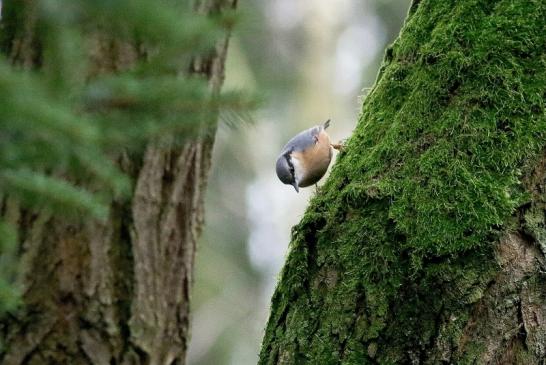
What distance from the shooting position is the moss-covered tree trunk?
1995 mm

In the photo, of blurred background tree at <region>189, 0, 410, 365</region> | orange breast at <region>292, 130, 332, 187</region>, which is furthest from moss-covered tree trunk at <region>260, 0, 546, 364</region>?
blurred background tree at <region>189, 0, 410, 365</region>

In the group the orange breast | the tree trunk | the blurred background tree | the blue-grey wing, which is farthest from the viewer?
the blurred background tree

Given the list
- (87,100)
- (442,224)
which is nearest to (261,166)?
(442,224)

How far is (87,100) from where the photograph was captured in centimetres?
106

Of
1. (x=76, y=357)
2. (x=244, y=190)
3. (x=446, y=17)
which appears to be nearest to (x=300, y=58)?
(x=244, y=190)

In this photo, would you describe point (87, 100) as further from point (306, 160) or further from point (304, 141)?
point (304, 141)

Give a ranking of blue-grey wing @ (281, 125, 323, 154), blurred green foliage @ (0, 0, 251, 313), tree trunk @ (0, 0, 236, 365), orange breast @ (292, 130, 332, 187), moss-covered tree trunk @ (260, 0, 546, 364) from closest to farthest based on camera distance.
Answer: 1. blurred green foliage @ (0, 0, 251, 313)
2. tree trunk @ (0, 0, 236, 365)
3. moss-covered tree trunk @ (260, 0, 546, 364)
4. orange breast @ (292, 130, 332, 187)
5. blue-grey wing @ (281, 125, 323, 154)

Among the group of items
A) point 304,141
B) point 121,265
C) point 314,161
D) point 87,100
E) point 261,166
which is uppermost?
point 261,166

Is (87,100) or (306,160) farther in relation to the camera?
(306,160)

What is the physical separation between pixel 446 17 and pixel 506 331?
1074 mm

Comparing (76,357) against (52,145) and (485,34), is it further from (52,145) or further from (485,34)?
(485,34)

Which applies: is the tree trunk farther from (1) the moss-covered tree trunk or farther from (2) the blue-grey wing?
(2) the blue-grey wing

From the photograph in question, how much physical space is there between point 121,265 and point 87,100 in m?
0.93

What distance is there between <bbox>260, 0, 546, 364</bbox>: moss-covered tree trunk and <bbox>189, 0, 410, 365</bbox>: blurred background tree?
430 inches
